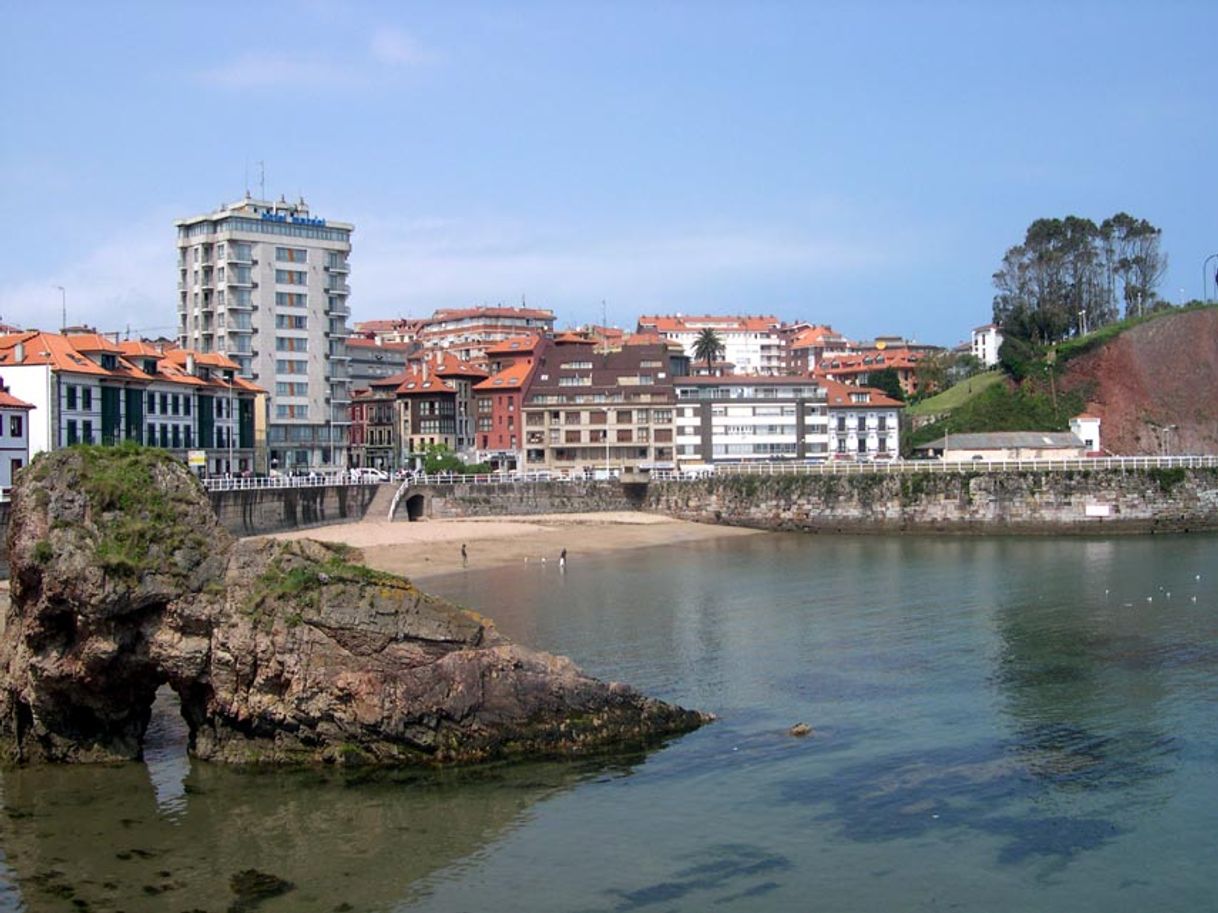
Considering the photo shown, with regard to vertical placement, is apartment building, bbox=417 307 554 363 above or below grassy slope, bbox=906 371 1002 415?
above

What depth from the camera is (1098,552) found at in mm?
74500

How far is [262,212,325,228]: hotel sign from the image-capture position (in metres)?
113

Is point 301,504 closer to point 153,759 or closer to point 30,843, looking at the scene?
point 153,759

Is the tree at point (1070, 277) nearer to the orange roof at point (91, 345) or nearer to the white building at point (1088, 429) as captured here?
the white building at point (1088, 429)

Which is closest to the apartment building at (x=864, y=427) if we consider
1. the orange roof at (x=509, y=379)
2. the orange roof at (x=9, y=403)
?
the orange roof at (x=509, y=379)

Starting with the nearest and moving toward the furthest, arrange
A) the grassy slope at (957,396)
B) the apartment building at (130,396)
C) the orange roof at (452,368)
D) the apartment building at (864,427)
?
the apartment building at (130,396) < the apartment building at (864,427) < the orange roof at (452,368) < the grassy slope at (957,396)

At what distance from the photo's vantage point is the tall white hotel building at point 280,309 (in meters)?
111

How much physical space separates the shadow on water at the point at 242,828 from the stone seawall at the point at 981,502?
6830 cm

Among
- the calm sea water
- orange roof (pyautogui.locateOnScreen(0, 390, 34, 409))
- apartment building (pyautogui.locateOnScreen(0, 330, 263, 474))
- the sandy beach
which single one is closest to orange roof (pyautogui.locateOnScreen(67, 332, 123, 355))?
apartment building (pyautogui.locateOnScreen(0, 330, 263, 474))

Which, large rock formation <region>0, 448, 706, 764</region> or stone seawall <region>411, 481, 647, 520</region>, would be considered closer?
large rock formation <region>0, 448, 706, 764</region>

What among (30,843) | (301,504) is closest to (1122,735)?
(30,843)

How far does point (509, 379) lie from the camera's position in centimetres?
12912

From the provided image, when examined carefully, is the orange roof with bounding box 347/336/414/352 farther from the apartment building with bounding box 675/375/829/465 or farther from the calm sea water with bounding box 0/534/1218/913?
the calm sea water with bounding box 0/534/1218/913

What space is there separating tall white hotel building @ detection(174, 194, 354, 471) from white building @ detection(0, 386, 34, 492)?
4327cm
